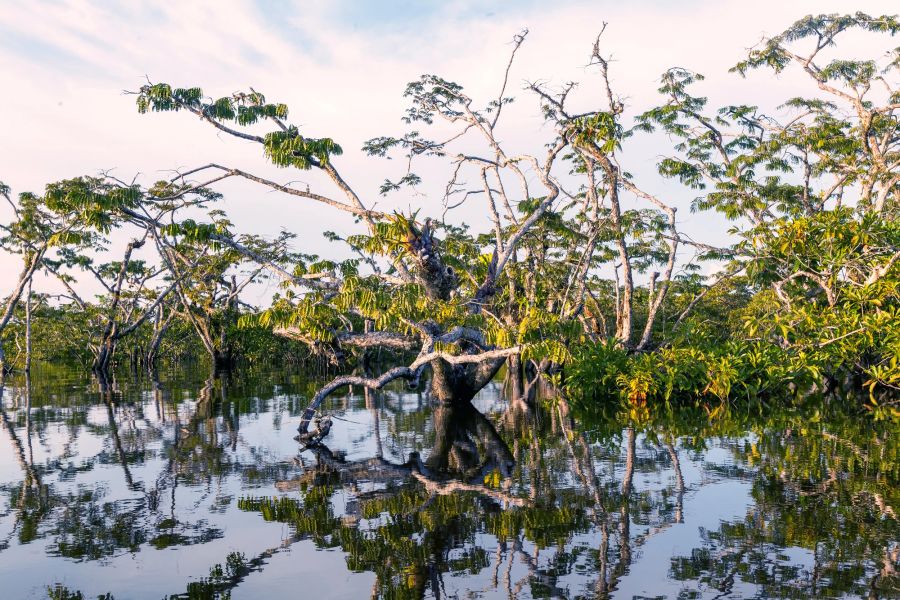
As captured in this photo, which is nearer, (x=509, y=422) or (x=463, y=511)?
(x=463, y=511)

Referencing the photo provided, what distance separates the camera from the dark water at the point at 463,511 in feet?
Result: 17.7

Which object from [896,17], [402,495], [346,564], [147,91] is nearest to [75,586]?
[346,564]

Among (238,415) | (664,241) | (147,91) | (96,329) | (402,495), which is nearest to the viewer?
(402,495)

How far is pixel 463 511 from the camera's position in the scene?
7.26 meters

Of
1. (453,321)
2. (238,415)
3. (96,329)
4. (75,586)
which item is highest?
(96,329)

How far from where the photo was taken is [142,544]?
6.49 meters

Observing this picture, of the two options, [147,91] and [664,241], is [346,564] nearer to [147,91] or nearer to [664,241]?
[147,91]

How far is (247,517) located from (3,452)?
6768mm

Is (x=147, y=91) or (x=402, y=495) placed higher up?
(x=147, y=91)

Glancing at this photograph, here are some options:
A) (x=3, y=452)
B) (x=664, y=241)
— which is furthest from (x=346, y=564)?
(x=664, y=241)

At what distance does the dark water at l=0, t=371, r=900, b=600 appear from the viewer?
5410mm

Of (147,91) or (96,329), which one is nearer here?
(147,91)

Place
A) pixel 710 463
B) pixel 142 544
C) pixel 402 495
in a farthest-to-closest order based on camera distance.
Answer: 1. pixel 710 463
2. pixel 402 495
3. pixel 142 544

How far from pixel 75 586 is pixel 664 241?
2365 cm
